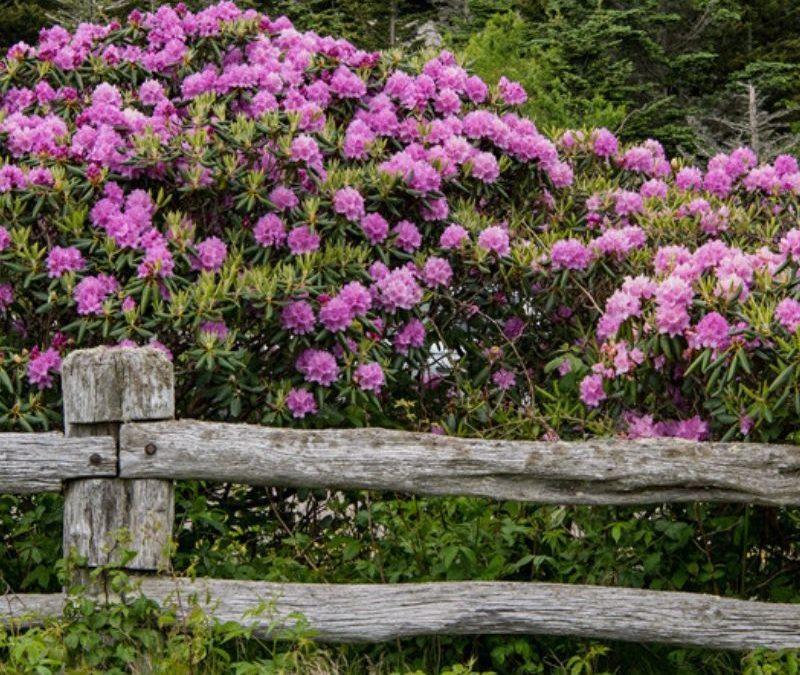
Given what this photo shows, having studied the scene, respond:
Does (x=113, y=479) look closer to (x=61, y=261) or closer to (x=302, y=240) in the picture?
(x=61, y=261)

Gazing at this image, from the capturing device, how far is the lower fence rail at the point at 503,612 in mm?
4152

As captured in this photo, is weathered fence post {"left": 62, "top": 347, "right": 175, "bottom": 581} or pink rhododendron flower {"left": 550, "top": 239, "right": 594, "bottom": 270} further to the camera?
pink rhododendron flower {"left": 550, "top": 239, "right": 594, "bottom": 270}

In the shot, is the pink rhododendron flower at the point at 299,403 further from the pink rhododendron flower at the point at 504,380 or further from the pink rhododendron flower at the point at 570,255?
the pink rhododendron flower at the point at 570,255

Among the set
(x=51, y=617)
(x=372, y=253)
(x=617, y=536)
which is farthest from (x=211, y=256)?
(x=617, y=536)

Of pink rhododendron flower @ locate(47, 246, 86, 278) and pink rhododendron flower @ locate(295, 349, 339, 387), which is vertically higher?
pink rhododendron flower @ locate(47, 246, 86, 278)

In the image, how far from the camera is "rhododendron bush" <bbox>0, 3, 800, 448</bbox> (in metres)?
4.84

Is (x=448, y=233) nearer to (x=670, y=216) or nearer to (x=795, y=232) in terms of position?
(x=670, y=216)

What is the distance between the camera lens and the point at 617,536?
4441 millimetres

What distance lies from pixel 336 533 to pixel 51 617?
1.33 m

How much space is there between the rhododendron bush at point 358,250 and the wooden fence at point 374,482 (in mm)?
423

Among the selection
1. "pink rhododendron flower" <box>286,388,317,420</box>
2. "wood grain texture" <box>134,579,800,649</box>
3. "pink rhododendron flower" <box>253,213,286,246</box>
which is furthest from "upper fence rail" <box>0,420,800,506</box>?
"pink rhododendron flower" <box>253,213,286,246</box>

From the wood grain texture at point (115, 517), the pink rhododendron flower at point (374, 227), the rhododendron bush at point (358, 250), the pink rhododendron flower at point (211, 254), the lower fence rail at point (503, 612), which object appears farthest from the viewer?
the pink rhododendron flower at point (374, 227)

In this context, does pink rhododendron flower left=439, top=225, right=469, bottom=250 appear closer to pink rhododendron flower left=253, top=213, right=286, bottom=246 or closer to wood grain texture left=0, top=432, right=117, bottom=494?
pink rhododendron flower left=253, top=213, right=286, bottom=246

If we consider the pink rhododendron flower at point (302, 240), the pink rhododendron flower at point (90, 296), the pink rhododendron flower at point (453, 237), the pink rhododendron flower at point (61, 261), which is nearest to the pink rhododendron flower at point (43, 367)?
the pink rhododendron flower at point (90, 296)
